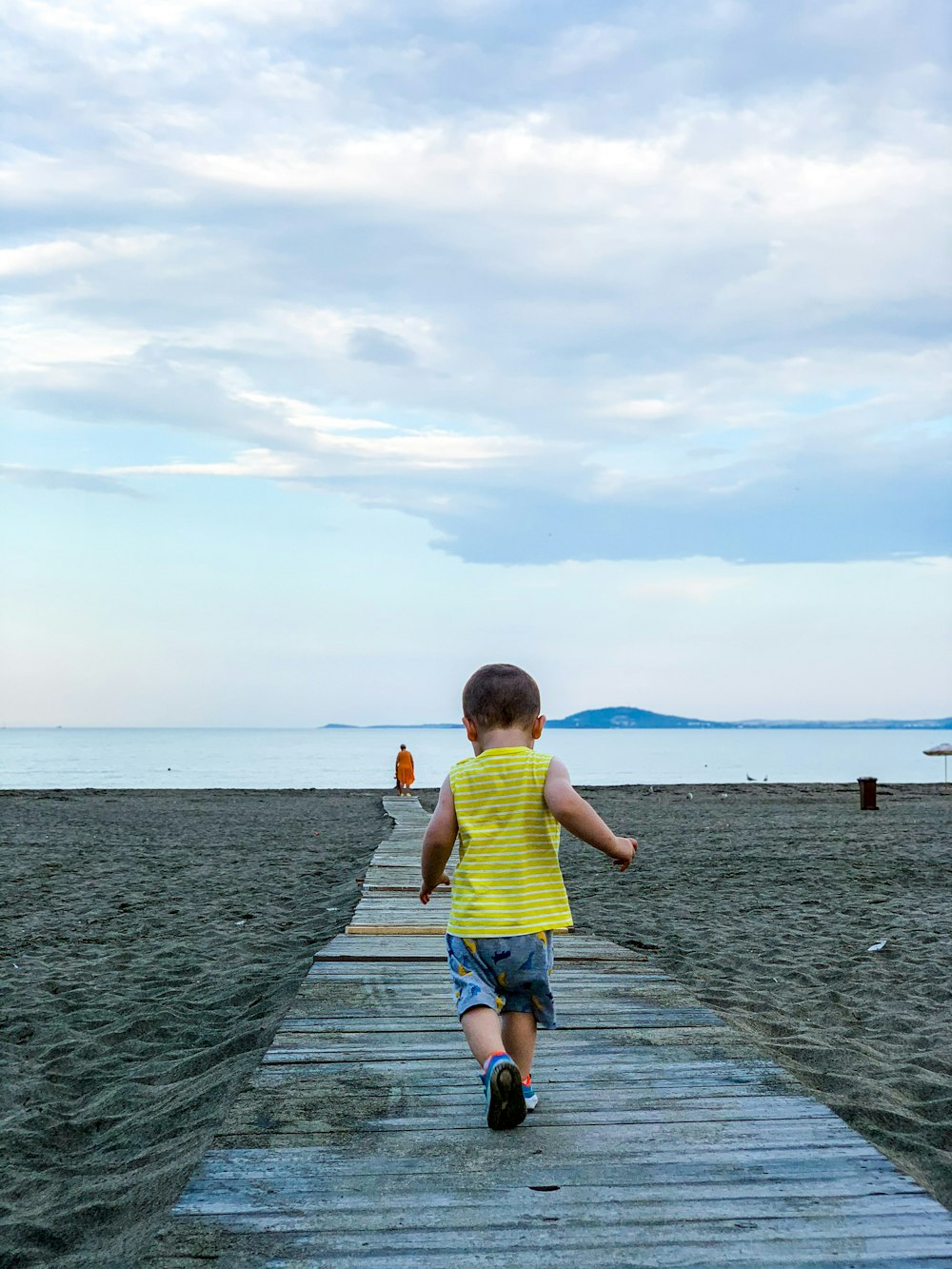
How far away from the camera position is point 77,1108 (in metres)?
4.56

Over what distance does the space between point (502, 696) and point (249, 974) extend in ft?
15.0

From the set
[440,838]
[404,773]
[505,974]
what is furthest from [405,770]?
[505,974]

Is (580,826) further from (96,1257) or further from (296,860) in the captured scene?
(296,860)

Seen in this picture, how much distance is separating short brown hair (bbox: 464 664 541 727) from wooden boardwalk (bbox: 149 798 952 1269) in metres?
1.22

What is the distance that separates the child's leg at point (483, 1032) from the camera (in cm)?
307

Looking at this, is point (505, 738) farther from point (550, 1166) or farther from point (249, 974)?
point (249, 974)

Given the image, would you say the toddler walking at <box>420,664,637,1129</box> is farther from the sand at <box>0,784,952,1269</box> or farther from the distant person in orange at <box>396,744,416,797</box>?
the distant person in orange at <box>396,744,416,797</box>

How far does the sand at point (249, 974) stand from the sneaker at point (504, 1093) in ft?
3.35

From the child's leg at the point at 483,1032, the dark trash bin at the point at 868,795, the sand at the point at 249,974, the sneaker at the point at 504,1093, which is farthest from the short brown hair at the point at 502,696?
the dark trash bin at the point at 868,795

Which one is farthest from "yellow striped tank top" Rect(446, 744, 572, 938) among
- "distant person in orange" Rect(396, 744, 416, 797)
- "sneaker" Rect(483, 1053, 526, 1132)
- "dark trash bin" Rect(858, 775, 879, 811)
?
"distant person in orange" Rect(396, 744, 416, 797)

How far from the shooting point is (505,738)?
3375mm

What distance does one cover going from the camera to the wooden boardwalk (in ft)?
7.71

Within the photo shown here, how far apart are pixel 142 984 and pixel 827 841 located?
1274cm

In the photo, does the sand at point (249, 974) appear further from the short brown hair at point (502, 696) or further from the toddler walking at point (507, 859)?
the short brown hair at point (502, 696)
